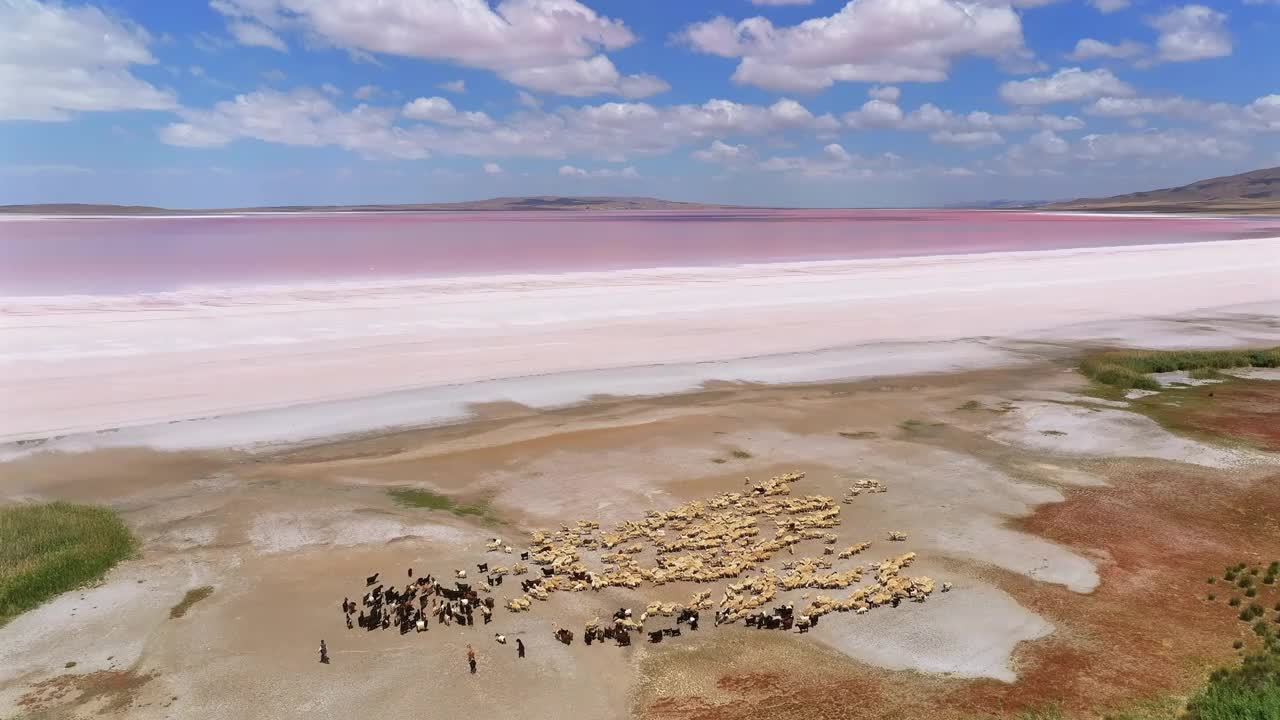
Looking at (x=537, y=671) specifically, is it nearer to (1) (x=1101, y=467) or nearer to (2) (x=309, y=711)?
(2) (x=309, y=711)

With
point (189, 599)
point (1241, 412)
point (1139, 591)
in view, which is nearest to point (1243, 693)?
point (1139, 591)

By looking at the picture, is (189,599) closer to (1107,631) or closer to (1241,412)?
(1107,631)

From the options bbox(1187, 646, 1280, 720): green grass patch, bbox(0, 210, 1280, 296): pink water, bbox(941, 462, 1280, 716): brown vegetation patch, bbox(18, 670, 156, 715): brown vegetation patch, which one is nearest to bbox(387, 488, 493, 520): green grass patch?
bbox(18, 670, 156, 715): brown vegetation patch

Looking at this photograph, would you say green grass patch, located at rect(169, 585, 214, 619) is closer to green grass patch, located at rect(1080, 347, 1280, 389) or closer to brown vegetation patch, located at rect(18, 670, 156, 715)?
brown vegetation patch, located at rect(18, 670, 156, 715)

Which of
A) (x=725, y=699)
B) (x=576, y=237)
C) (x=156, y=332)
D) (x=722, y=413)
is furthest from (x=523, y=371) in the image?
(x=576, y=237)

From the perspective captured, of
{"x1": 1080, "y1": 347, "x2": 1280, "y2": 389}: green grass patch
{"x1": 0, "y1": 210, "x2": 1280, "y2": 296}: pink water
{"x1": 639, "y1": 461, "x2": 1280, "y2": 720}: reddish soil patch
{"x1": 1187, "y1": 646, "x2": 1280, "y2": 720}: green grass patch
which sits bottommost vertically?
{"x1": 639, "y1": 461, "x2": 1280, "y2": 720}: reddish soil patch

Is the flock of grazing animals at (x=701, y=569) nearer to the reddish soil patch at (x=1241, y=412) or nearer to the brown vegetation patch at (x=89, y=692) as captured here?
the brown vegetation patch at (x=89, y=692)
